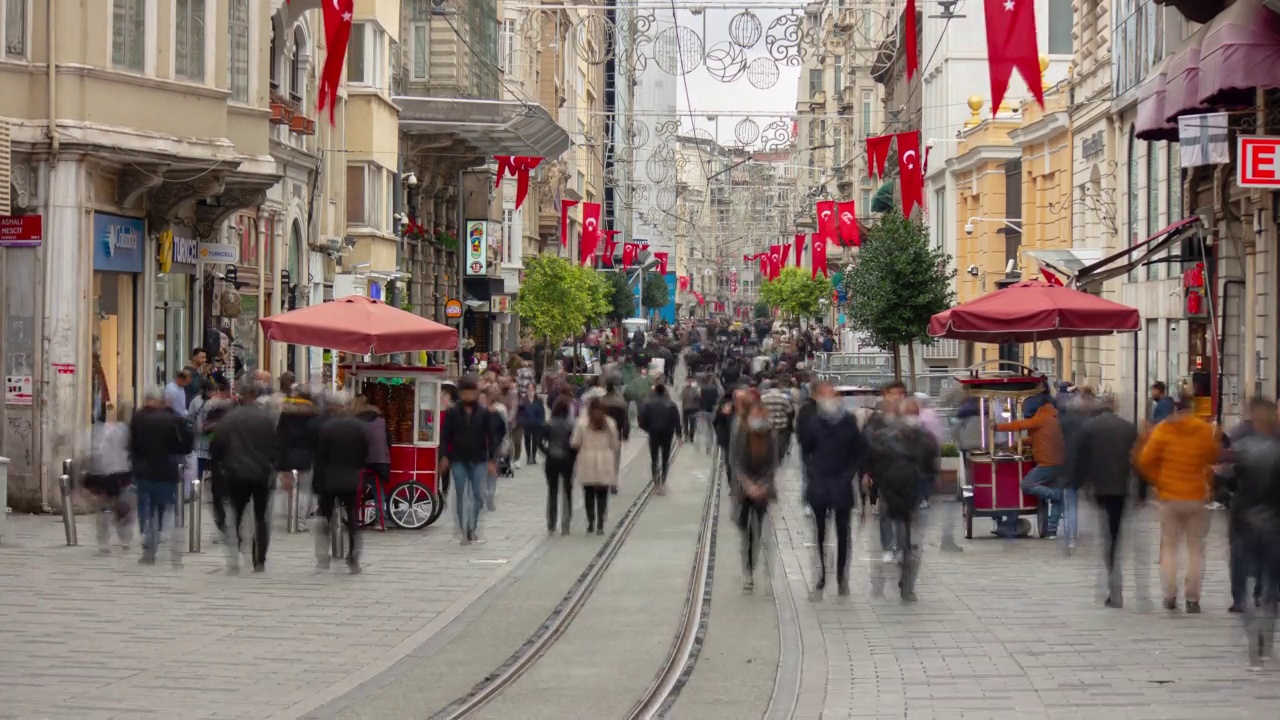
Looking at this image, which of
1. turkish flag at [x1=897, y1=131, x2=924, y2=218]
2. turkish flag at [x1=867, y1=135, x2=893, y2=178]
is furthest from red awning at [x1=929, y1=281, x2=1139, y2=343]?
turkish flag at [x1=867, y1=135, x2=893, y2=178]

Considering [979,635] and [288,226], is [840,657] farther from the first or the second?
[288,226]

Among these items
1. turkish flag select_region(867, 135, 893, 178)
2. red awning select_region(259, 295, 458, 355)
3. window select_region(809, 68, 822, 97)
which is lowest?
red awning select_region(259, 295, 458, 355)

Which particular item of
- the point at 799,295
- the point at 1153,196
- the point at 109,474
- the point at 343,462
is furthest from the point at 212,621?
the point at 799,295

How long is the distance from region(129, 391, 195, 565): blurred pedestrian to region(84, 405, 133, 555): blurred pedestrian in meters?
0.86

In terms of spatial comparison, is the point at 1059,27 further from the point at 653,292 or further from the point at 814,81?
the point at 814,81

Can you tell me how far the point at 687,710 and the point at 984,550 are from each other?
951 cm

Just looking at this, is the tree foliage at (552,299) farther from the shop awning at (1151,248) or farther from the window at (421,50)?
the shop awning at (1151,248)

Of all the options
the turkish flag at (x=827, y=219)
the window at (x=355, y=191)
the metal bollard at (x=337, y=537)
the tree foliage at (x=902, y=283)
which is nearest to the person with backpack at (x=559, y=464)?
the metal bollard at (x=337, y=537)

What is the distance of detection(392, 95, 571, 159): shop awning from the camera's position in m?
44.9

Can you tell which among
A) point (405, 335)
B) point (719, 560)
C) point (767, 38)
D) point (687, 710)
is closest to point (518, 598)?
point (719, 560)

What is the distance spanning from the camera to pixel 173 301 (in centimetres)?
2761

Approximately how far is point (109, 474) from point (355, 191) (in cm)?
2241

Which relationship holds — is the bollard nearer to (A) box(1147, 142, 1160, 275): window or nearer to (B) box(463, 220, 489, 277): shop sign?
(A) box(1147, 142, 1160, 275): window

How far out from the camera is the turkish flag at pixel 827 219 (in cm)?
5450
